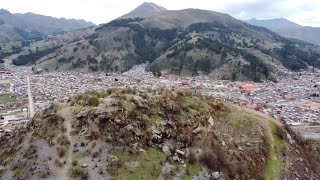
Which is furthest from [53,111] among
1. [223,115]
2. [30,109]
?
[30,109]

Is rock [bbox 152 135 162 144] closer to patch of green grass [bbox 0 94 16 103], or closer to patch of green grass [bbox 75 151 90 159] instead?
patch of green grass [bbox 75 151 90 159]

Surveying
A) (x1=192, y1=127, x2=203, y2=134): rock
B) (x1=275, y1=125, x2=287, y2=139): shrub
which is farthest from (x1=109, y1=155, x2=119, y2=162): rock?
(x1=275, y1=125, x2=287, y2=139): shrub

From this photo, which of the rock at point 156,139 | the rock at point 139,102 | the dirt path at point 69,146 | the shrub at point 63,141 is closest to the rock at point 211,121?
the rock at point 139,102

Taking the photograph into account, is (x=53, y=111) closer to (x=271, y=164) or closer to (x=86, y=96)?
(x=86, y=96)

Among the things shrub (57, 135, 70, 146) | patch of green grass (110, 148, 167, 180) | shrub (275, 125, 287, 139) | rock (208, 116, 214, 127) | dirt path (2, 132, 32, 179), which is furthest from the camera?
shrub (275, 125, 287, 139)

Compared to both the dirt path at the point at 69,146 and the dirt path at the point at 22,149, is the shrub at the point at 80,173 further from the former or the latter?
the dirt path at the point at 22,149

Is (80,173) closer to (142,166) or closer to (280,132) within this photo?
(142,166)
